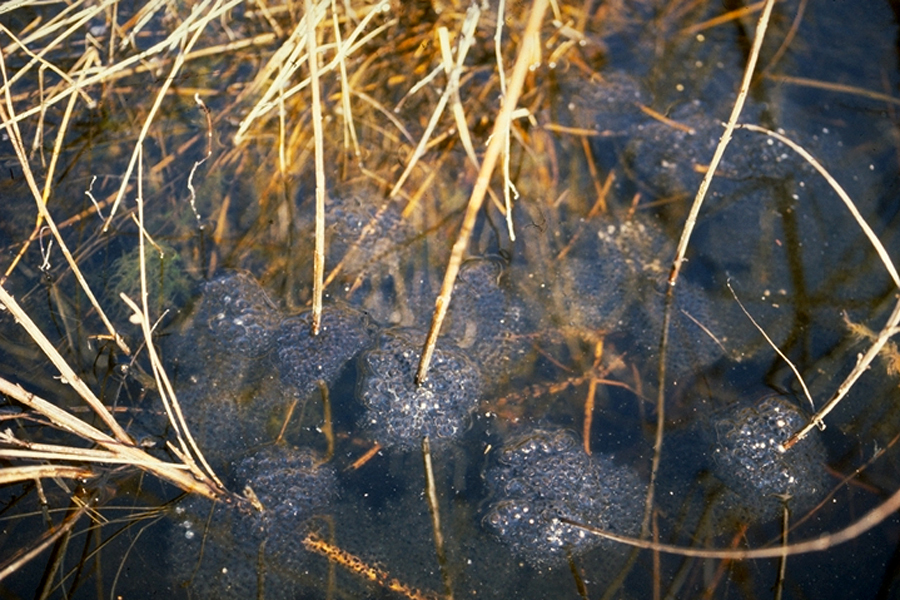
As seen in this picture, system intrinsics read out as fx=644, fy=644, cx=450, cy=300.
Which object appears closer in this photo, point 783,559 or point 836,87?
point 783,559

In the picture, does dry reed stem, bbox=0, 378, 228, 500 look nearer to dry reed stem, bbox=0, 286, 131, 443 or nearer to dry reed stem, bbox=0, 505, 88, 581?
dry reed stem, bbox=0, 286, 131, 443

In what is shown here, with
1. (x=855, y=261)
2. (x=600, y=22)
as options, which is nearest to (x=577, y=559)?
(x=855, y=261)

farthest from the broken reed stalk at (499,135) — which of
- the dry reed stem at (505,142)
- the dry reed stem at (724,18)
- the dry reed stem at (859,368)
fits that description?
the dry reed stem at (724,18)

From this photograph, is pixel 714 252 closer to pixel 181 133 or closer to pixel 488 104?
pixel 488 104

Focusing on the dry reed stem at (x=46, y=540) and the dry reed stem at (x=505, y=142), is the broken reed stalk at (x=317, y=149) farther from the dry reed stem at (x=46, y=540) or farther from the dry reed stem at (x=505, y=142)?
the dry reed stem at (x=46, y=540)

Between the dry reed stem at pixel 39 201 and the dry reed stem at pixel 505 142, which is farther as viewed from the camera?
the dry reed stem at pixel 505 142

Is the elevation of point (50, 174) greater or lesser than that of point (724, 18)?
lesser

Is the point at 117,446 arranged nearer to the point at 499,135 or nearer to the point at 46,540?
the point at 46,540

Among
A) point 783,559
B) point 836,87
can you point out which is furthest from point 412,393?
point 836,87
